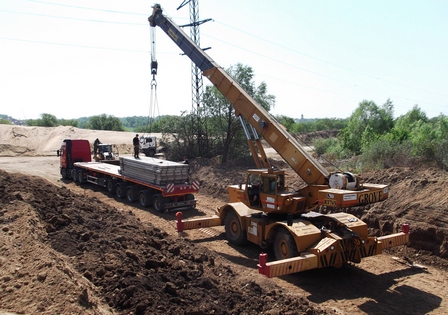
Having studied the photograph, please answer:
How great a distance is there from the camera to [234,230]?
12086mm

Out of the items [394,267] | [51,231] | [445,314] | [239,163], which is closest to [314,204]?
[394,267]

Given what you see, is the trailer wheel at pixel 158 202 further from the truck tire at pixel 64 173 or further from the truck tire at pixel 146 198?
the truck tire at pixel 64 173

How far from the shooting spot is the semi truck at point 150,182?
619 inches

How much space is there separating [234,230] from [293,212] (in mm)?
2657

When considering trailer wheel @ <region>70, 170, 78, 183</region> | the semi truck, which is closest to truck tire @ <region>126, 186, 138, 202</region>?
the semi truck

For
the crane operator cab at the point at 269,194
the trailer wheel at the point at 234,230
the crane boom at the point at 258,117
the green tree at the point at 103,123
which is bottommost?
the trailer wheel at the point at 234,230

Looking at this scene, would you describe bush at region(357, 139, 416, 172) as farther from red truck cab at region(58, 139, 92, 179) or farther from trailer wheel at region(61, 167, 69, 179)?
trailer wheel at region(61, 167, 69, 179)

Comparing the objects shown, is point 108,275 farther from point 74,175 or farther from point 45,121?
point 45,121

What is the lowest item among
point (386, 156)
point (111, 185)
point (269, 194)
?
point (111, 185)

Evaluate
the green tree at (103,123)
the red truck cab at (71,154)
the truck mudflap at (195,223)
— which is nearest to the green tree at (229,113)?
the red truck cab at (71,154)

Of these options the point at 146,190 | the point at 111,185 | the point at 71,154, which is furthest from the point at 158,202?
the point at 71,154

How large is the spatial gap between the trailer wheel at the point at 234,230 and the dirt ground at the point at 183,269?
27cm

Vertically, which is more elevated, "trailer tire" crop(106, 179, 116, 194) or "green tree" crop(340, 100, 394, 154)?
"green tree" crop(340, 100, 394, 154)

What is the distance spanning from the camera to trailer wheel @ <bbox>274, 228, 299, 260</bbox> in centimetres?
933
